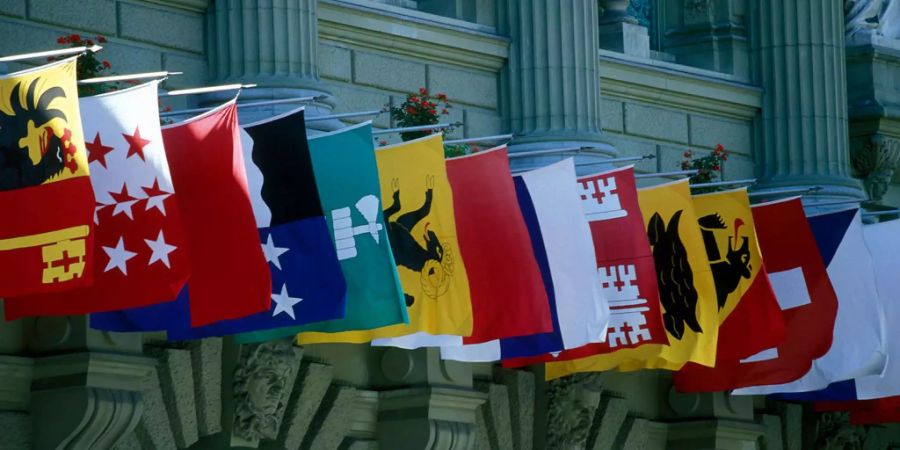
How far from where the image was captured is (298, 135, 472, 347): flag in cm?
2530

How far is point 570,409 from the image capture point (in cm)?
2972

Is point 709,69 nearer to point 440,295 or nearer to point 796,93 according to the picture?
point 796,93

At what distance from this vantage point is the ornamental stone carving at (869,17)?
1417 inches

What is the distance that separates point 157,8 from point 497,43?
18.2 feet

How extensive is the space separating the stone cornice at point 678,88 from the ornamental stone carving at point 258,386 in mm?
8188

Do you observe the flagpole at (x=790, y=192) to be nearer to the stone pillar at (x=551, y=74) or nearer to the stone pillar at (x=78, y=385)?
the stone pillar at (x=551, y=74)

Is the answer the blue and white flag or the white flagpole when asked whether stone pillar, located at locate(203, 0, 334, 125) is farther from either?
the blue and white flag

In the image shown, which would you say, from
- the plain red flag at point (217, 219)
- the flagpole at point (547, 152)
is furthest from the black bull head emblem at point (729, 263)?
the plain red flag at point (217, 219)

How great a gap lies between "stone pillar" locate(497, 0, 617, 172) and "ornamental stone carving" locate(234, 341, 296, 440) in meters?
5.88

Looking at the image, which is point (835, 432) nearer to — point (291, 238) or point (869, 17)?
point (869, 17)

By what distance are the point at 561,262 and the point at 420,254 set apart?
2.11 m

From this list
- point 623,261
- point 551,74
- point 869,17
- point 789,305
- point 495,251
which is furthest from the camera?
point 869,17

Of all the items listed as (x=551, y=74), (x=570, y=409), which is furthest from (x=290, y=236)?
(x=551, y=74)

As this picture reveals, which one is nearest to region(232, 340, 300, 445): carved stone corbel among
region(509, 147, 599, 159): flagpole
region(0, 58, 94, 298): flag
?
region(509, 147, 599, 159): flagpole
